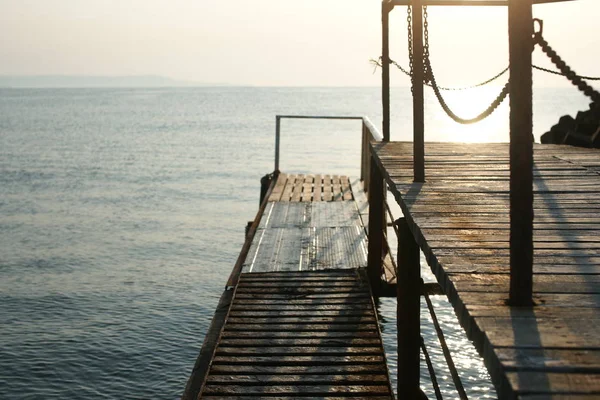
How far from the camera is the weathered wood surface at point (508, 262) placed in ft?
8.48

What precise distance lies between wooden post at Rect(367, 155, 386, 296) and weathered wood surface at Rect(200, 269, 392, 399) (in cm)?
17

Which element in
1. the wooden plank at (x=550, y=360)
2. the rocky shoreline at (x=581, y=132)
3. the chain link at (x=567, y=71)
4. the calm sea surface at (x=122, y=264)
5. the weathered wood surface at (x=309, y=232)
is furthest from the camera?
the rocky shoreline at (x=581, y=132)

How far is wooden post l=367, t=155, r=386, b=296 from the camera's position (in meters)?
8.39

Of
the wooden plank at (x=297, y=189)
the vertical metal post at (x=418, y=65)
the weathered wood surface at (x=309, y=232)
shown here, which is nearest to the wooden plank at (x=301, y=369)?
the vertical metal post at (x=418, y=65)

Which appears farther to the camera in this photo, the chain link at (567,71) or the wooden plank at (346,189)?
the wooden plank at (346,189)

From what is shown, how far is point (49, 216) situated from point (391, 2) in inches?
736

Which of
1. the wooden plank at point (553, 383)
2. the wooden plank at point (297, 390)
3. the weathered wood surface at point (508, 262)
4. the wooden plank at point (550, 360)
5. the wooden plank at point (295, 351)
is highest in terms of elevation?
the weathered wood surface at point (508, 262)

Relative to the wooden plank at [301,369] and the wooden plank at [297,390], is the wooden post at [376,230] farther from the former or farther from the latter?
the wooden plank at [297,390]

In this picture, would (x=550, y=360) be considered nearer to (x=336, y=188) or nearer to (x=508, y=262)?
(x=508, y=262)

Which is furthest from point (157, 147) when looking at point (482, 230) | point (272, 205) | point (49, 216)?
point (482, 230)

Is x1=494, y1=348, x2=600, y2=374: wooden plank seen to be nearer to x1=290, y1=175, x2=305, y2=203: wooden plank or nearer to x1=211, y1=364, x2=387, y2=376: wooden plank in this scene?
x1=211, y1=364, x2=387, y2=376: wooden plank

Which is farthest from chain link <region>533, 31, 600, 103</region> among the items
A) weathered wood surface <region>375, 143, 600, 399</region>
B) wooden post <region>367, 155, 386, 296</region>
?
wooden post <region>367, 155, 386, 296</region>

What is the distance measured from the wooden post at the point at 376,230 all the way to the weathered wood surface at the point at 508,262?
1.48m

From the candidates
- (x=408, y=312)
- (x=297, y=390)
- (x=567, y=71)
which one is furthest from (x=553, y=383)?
(x=408, y=312)
